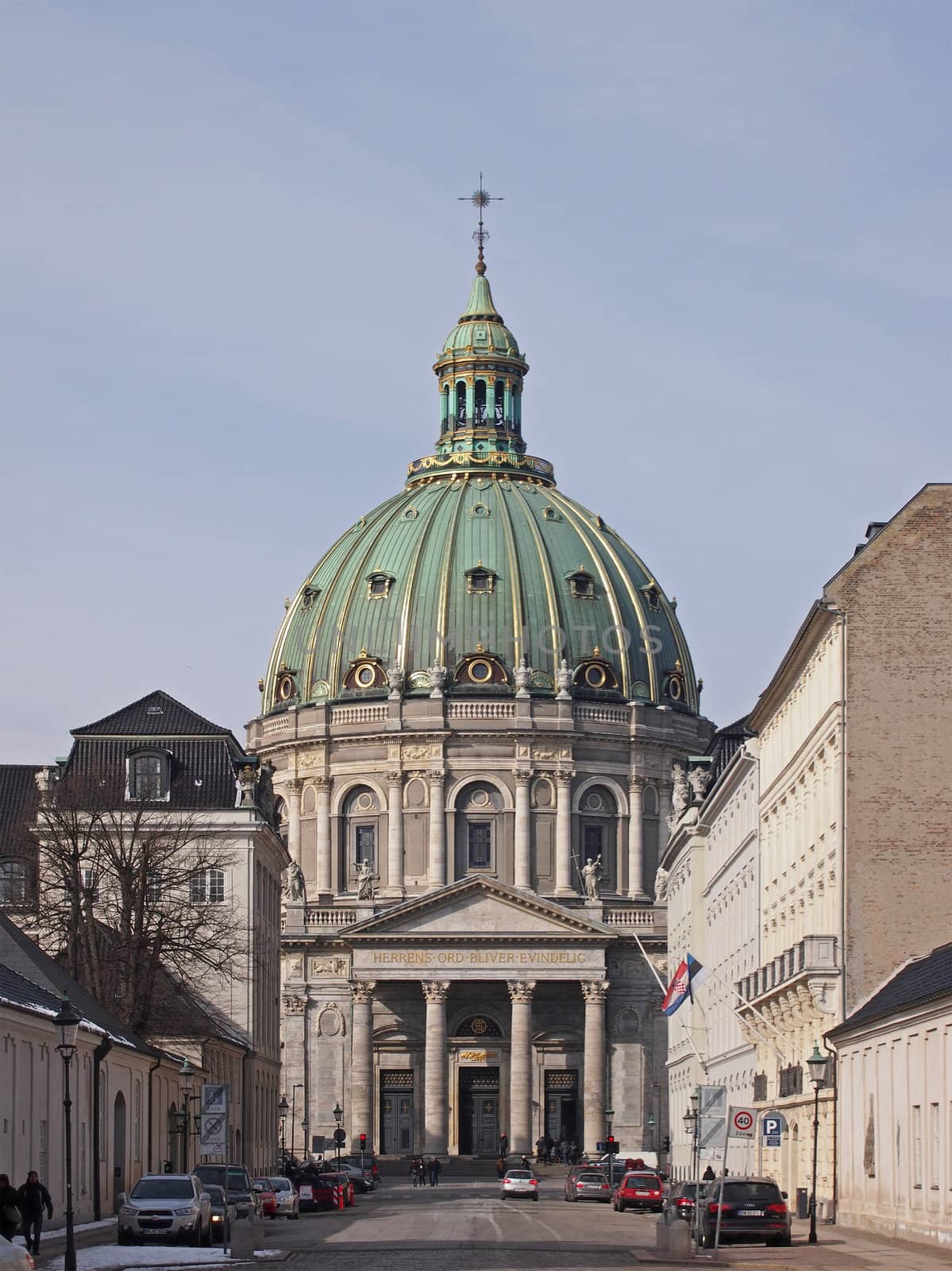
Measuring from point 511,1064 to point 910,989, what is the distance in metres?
86.9

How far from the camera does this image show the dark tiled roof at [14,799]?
98.1 meters

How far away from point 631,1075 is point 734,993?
217 feet

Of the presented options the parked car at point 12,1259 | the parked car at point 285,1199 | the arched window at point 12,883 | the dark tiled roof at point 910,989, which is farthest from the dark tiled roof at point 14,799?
the parked car at point 12,1259

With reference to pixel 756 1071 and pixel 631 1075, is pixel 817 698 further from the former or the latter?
pixel 631 1075

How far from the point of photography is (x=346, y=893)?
477 ft

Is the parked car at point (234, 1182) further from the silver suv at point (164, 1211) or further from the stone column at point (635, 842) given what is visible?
the stone column at point (635, 842)

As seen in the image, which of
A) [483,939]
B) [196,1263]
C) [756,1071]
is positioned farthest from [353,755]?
[196,1263]

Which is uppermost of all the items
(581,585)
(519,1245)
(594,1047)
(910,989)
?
(581,585)

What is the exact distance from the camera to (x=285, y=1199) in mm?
68250

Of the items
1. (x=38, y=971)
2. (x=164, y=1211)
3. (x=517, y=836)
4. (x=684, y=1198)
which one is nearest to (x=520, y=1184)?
(x=684, y=1198)

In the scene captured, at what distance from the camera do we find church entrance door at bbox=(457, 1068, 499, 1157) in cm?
13688

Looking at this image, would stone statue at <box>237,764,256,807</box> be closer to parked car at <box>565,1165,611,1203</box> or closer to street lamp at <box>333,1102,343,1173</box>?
parked car at <box>565,1165,611,1203</box>

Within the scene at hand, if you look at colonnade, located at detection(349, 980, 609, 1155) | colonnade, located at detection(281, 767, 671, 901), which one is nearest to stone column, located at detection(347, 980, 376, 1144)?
colonnade, located at detection(349, 980, 609, 1155)

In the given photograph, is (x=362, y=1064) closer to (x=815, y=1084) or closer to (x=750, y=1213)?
(x=815, y=1084)
